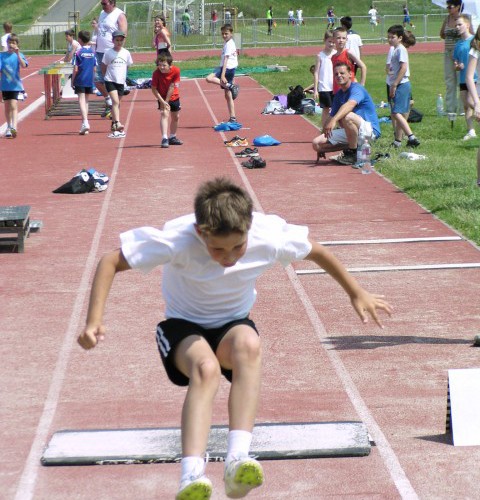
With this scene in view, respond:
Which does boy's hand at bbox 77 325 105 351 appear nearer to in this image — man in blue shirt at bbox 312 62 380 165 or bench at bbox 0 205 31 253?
bench at bbox 0 205 31 253

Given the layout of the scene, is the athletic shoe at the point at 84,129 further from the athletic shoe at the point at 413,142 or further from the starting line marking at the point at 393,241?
the starting line marking at the point at 393,241

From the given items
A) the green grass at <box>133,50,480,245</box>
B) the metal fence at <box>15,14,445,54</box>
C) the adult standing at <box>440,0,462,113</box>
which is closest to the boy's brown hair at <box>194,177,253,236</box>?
the green grass at <box>133,50,480,245</box>

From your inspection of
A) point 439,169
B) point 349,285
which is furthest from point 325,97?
point 349,285

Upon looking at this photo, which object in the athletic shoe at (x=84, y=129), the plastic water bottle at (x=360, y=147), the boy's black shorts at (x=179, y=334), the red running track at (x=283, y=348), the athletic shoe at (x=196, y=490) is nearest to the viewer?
the athletic shoe at (x=196, y=490)

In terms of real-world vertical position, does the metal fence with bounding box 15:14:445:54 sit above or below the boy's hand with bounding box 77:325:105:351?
below

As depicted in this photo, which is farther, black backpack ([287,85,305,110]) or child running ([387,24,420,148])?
black backpack ([287,85,305,110])

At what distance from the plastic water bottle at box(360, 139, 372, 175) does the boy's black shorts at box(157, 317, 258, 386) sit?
10.3 metres

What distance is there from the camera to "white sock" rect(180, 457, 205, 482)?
13.7 ft

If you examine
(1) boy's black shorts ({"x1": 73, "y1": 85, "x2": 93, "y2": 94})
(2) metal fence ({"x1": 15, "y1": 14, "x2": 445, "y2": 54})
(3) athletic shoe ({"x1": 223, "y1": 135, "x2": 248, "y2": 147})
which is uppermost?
(1) boy's black shorts ({"x1": 73, "y1": 85, "x2": 93, "y2": 94})

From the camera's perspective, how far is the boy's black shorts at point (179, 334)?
466 centimetres

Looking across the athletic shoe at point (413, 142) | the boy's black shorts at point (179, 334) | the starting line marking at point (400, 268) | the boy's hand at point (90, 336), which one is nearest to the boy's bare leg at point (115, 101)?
the athletic shoe at point (413, 142)

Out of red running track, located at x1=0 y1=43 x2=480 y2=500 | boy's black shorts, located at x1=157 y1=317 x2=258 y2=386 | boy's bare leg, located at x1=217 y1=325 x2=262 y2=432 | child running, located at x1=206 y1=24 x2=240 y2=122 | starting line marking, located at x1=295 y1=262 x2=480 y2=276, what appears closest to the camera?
boy's bare leg, located at x1=217 y1=325 x2=262 y2=432

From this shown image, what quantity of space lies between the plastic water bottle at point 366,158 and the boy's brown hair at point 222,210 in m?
10.5

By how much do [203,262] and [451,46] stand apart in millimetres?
15099
